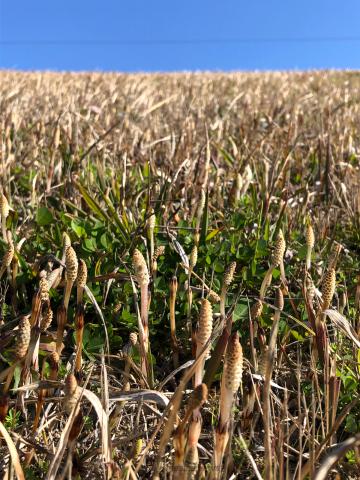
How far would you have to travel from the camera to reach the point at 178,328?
181cm

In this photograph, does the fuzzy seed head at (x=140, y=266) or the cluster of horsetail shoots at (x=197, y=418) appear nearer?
the cluster of horsetail shoots at (x=197, y=418)

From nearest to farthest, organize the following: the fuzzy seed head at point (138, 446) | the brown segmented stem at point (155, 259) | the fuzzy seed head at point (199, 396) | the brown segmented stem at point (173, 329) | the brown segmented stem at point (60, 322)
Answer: the fuzzy seed head at point (199, 396) < the fuzzy seed head at point (138, 446) < the brown segmented stem at point (60, 322) < the brown segmented stem at point (173, 329) < the brown segmented stem at point (155, 259)

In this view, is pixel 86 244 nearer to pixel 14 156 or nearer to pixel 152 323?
pixel 152 323

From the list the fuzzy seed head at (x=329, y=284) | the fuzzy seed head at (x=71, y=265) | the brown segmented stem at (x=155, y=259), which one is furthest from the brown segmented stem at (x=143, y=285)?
the fuzzy seed head at (x=329, y=284)

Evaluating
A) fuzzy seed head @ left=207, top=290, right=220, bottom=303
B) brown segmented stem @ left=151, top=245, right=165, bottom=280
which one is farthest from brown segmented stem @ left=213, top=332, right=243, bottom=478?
brown segmented stem @ left=151, top=245, right=165, bottom=280

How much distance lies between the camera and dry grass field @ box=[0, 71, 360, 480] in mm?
1125

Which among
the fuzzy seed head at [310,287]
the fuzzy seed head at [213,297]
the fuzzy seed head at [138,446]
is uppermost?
the fuzzy seed head at [310,287]

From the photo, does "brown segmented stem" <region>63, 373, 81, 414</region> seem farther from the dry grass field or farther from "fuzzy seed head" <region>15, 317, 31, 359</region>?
"fuzzy seed head" <region>15, 317, 31, 359</region>

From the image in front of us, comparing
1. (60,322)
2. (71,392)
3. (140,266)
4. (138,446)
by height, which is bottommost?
(138,446)

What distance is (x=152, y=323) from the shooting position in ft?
5.78

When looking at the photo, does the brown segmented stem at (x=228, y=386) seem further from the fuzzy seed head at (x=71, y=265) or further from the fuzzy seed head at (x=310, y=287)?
the fuzzy seed head at (x=310, y=287)

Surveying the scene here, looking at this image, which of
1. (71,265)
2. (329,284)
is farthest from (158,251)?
(329,284)

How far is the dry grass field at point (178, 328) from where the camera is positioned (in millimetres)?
1125

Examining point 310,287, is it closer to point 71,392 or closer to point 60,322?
point 60,322
